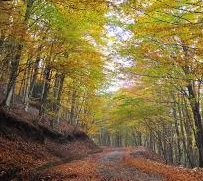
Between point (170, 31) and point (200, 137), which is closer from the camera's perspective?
point (170, 31)

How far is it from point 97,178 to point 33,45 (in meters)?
7.72

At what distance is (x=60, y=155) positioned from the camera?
20547 millimetres

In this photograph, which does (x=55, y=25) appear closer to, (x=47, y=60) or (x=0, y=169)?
(x=47, y=60)

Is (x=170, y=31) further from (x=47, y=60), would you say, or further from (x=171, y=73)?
(x=47, y=60)

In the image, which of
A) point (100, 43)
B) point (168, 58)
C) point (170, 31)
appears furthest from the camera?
point (100, 43)

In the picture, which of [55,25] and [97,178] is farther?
[55,25]

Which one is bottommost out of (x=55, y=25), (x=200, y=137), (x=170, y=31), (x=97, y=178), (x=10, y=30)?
(x=97, y=178)

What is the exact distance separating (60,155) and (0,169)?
8.60m

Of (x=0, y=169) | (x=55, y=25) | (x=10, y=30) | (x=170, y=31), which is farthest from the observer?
(x=55, y=25)

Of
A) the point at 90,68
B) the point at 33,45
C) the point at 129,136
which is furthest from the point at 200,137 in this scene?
the point at 129,136

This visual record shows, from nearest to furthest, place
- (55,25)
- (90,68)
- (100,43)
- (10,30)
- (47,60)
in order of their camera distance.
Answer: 1. (10,30)
2. (55,25)
3. (47,60)
4. (90,68)
5. (100,43)

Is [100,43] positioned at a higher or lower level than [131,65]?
higher

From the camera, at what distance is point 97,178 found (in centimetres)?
1148

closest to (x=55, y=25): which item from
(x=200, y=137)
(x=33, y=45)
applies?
(x=33, y=45)
